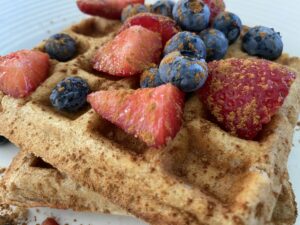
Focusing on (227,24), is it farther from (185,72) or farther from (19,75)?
(19,75)

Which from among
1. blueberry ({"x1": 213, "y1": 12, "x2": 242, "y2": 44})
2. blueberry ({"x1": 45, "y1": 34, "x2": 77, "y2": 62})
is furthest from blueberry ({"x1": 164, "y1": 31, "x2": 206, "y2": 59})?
blueberry ({"x1": 45, "y1": 34, "x2": 77, "y2": 62})

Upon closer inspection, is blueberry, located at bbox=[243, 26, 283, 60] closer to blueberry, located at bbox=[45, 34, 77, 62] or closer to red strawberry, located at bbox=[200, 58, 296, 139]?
red strawberry, located at bbox=[200, 58, 296, 139]

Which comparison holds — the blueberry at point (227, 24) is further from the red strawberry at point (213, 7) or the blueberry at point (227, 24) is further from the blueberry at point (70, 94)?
the blueberry at point (70, 94)

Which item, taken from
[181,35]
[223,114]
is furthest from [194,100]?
[181,35]

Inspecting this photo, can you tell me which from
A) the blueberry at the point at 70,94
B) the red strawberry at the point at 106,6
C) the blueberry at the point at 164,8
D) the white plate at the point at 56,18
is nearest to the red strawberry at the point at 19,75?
the blueberry at the point at 70,94

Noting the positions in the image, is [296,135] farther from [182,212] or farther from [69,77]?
[69,77]
